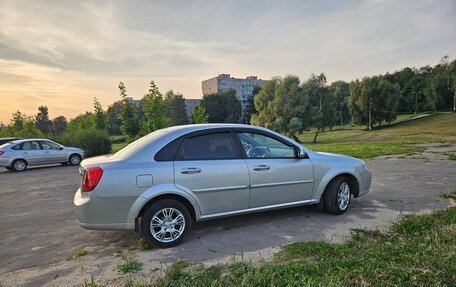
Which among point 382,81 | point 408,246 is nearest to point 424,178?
point 408,246

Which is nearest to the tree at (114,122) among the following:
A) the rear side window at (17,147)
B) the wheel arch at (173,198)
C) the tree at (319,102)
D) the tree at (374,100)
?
the rear side window at (17,147)

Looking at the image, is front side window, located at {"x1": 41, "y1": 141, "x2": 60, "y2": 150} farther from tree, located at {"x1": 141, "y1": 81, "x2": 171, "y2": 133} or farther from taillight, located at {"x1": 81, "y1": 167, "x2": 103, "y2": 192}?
taillight, located at {"x1": 81, "y1": 167, "x2": 103, "y2": 192}

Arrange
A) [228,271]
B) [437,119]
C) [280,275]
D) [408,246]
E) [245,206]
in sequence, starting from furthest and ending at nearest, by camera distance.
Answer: [437,119] < [245,206] < [408,246] < [228,271] < [280,275]

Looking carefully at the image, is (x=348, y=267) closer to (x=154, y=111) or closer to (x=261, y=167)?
(x=261, y=167)

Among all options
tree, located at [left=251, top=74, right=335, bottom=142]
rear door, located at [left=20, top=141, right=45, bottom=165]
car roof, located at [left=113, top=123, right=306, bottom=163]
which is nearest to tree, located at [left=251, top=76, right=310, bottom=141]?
tree, located at [left=251, top=74, right=335, bottom=142]

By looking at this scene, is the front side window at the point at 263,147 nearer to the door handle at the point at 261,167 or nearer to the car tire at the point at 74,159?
the door handle at the point at 261,167

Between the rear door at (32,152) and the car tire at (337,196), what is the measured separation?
15.0 meters

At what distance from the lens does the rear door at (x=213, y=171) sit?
14.3 ft

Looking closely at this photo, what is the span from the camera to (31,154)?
1512 cm

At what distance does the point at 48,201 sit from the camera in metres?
7.59

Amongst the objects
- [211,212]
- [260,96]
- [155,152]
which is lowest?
[211,212]

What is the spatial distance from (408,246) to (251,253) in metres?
Result: 1.88

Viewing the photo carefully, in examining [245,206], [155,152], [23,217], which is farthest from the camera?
[23,217]

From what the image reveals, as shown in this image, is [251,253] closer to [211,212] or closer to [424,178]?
[211,212]
